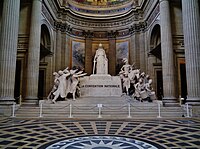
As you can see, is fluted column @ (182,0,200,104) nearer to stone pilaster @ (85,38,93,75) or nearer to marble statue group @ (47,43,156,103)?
marble statue group @ (47,43,156,103)

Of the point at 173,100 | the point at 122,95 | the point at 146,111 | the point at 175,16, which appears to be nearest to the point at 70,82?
the point at 122,95

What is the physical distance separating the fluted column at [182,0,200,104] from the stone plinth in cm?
496

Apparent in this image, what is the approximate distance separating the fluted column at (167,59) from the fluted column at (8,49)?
919 cm

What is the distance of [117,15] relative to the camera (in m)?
20.8

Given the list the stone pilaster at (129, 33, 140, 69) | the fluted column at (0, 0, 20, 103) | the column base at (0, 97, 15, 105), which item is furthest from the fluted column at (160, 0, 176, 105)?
the fluted column at (0, 0, 20, 103)

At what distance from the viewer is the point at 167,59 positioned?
1179 cm

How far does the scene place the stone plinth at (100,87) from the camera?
12531 mm

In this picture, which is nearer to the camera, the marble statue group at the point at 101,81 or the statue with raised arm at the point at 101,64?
the marble statue group at the point at 101,81

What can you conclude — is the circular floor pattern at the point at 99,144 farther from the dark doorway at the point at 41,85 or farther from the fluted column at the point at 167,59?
the dark doorway at the point at 41,85

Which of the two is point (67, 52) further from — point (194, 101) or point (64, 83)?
point (194, 101)

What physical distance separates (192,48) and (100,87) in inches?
250

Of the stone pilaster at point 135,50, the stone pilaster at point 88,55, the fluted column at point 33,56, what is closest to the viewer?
the fluted column at point 33,56

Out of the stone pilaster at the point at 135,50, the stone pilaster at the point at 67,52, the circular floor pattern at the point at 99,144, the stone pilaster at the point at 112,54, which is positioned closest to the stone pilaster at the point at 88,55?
the stone pilaster at the point at 112,54

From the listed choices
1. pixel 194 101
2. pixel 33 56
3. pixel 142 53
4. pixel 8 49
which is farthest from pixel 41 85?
pixel 194 101
